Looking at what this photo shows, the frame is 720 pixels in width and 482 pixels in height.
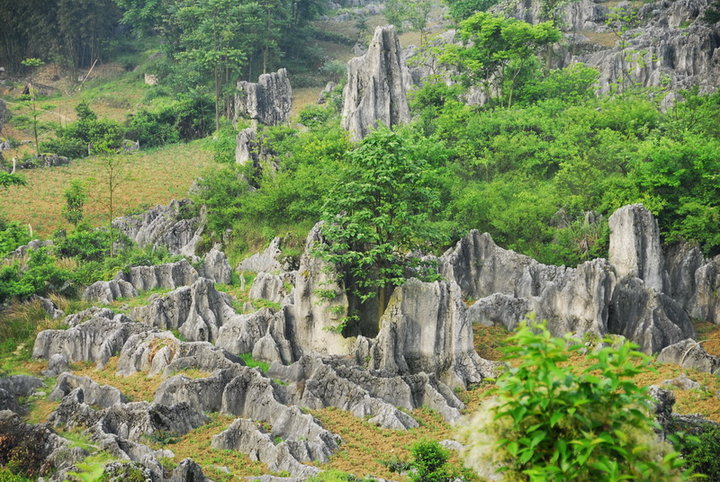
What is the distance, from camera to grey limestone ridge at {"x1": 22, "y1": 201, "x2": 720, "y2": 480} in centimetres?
1630

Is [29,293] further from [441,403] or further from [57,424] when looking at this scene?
[441,403]

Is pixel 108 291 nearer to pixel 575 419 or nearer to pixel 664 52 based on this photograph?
pixel 575 419

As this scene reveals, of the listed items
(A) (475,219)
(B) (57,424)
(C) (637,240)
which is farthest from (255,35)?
(B) (57,424)

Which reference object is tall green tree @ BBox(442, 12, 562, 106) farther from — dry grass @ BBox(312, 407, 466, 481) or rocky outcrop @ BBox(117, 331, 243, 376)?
dry grass @ BBox(312, 407, 466, 481)

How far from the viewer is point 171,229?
112ft

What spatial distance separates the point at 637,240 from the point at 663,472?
69.4 ft

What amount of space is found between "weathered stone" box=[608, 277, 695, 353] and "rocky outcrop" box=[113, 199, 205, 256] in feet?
63.8

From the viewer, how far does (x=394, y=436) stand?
16.2m

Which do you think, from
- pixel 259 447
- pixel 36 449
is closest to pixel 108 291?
pixel 36 449

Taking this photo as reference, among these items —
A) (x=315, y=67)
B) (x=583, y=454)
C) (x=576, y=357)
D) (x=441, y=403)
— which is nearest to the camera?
(x=583, y=454)

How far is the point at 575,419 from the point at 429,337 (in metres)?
15.1

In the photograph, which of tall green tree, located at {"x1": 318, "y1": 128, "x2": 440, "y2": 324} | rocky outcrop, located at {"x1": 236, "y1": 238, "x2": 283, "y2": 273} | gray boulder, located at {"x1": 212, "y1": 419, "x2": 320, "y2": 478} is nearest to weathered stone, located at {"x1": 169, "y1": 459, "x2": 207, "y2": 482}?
gray boulder, located at {"x1": 212, "y1": 419, "x2": 320, "y2": 478}

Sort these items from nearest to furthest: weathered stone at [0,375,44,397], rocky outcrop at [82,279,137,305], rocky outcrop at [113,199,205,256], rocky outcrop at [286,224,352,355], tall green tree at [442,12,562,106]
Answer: weathered stone at [0,375,44,397] → rocky outcrop at [286,224,352,355] → rocky outcrop at [82,279,137,305] → rocky outcrop at [113,199,205,256] → tall green tree at [442,12,562,106]

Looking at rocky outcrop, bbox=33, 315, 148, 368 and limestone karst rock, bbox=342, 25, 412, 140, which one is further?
limestone karst rock, bbox=342, 25, 412, 140
